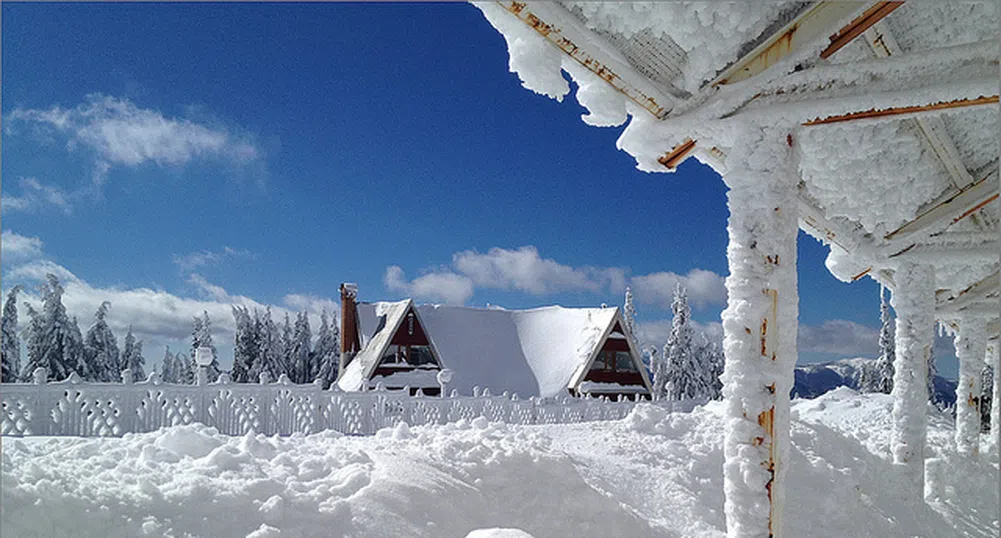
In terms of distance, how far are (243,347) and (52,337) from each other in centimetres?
1345

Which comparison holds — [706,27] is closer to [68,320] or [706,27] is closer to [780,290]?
[780,290]

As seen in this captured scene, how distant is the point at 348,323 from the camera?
26.9 meters

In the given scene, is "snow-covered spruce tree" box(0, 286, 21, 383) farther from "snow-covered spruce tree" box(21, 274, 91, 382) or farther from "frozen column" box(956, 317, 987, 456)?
"frozen column" box(956, 317, 987, 456)

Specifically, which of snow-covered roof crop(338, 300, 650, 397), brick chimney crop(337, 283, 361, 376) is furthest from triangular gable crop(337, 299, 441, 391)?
brick chimney crop(337, 283, 361, 376)

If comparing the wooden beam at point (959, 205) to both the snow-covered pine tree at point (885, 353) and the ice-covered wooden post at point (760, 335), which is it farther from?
the snow-covered pine tree at point (885, 353)

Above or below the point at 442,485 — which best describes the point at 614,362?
above

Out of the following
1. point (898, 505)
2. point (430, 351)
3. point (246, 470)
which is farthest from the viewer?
point (430, 351)

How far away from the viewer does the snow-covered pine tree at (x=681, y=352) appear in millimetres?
43469

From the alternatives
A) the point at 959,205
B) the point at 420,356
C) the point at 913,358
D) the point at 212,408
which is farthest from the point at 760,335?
the point at 420,356

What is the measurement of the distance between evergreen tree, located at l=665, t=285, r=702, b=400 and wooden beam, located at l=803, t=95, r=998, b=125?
132ft

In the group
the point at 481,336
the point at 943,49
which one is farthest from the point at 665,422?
the point at 481,336

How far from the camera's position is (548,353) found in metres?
28.6

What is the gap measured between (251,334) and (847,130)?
→ 4601 cm

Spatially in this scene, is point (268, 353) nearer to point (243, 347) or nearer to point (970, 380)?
point (243, 347)
